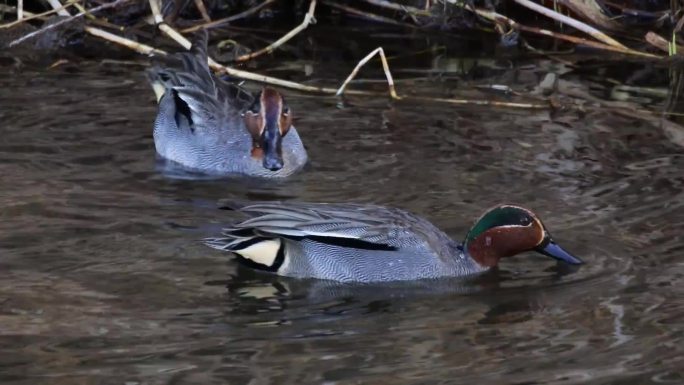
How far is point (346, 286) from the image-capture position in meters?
6.52

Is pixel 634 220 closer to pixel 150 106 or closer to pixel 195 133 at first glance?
pixel 195 133

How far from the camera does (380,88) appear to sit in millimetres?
10023

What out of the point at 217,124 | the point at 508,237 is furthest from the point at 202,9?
the point at 508,237

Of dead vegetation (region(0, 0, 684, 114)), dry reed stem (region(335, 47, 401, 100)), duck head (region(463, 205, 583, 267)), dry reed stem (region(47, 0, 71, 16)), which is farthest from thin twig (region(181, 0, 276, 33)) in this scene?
duck head (region(463, 205, 583, 267))

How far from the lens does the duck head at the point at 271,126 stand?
8.52 metres

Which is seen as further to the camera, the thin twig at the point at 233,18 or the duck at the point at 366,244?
the thin twig at the point at 233,18

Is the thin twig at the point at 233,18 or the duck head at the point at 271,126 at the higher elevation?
the thin twig at the point at 233,18

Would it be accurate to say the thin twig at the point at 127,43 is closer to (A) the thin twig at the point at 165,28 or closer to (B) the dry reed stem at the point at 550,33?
(A) the thin twig at the point at 165,28

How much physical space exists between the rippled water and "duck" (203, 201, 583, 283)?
97 mm

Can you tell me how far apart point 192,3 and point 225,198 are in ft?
13.7

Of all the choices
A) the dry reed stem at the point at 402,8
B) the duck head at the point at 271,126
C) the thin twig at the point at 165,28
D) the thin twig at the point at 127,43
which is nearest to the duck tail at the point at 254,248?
the duck head at the point at 271,126

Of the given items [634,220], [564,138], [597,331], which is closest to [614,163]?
[564,138]

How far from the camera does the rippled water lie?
5.45m

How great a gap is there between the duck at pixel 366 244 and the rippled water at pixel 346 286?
10cm
